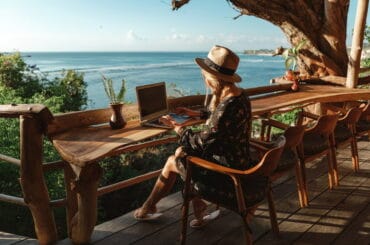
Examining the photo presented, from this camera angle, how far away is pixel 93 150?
231cm

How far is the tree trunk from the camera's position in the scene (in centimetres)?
604

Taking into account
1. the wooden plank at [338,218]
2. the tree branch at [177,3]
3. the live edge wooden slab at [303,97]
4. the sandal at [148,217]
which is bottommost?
the wooden plank at [338,218]

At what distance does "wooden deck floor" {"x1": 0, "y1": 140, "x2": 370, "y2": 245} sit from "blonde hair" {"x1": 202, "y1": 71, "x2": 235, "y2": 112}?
36.8 inches

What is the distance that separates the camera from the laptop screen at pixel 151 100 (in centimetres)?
291

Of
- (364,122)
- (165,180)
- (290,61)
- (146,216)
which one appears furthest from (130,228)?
(290,61)

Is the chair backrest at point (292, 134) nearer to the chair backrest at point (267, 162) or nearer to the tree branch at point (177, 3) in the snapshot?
the chair backrest at point (267, 162)

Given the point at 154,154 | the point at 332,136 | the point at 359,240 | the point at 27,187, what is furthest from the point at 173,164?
the point at 154,154

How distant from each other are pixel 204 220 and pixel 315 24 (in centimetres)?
423

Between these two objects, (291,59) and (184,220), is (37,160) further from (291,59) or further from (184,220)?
(291,59)

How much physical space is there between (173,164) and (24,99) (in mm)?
9684

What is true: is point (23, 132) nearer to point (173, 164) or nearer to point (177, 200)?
point (173, 164)

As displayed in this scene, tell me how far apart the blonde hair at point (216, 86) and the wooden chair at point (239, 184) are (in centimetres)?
37

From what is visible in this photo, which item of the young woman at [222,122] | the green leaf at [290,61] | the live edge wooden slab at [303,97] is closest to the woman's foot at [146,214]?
the young woman at [222,122]

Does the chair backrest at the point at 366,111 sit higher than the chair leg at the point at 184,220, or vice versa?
the chair backrest at the point at 366,111
